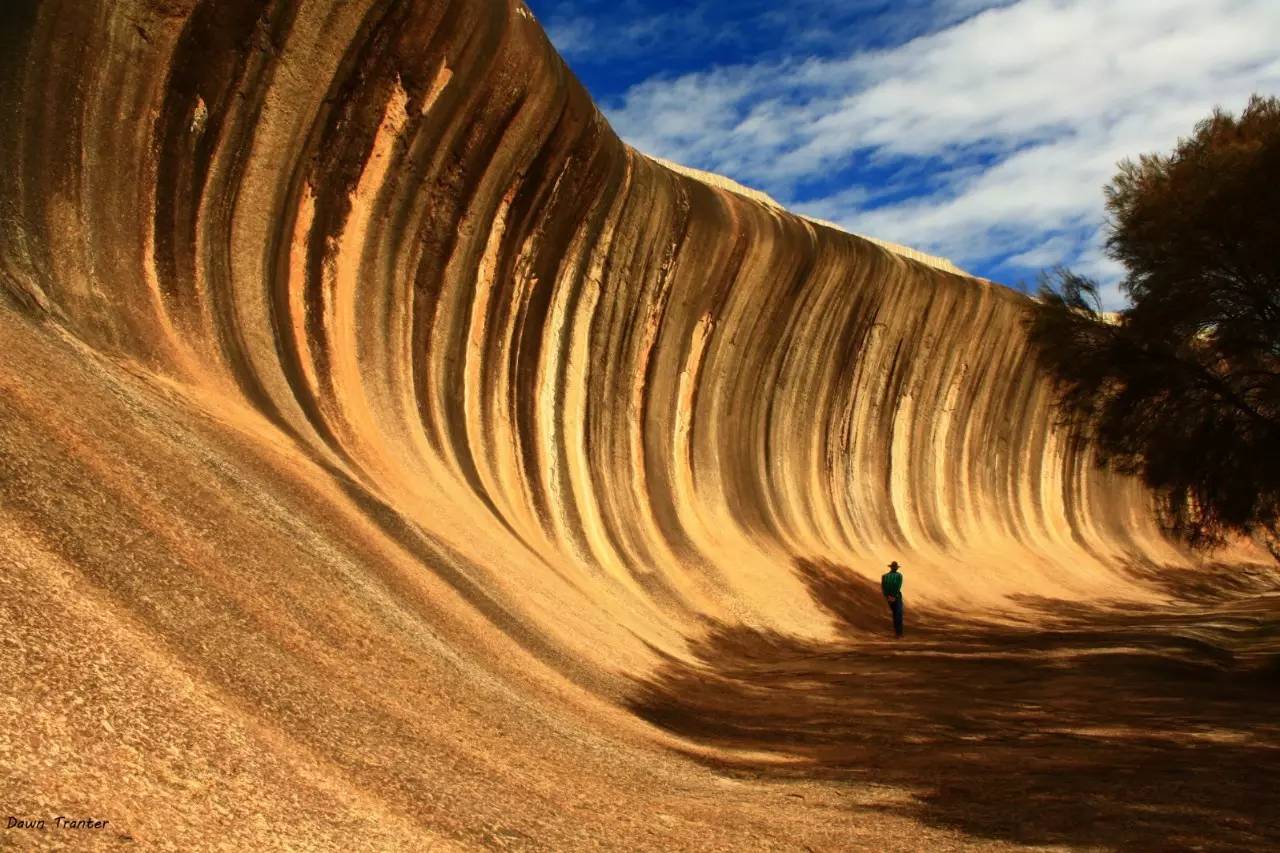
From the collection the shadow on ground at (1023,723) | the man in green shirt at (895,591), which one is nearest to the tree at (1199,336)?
the shadow on ground at (1023,723)

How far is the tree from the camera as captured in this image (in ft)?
40.2

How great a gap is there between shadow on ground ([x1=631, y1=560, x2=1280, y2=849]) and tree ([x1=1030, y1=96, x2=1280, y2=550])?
90.2 inches

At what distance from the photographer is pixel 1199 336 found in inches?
531

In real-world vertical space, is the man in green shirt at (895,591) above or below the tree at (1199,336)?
below

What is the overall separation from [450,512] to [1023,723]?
5.64m

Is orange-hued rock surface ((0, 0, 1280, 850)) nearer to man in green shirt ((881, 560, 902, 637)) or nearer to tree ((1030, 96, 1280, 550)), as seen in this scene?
man in green shirt ((881, 560, 902, 637))

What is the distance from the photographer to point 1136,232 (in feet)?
45.3

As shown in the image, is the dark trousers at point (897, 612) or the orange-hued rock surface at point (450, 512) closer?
the orange-hued rock surface at point (450, 512)

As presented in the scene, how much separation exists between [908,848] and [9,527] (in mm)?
4420

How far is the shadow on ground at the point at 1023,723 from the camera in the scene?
5812 millimetres

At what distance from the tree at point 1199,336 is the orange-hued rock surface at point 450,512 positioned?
2405 mm

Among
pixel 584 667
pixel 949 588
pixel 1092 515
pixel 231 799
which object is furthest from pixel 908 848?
pixel 1092 515

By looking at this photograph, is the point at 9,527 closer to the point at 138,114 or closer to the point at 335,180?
the point at 138,114

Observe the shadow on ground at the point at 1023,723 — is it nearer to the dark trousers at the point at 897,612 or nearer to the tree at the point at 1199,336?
the dark trousers at the point at 897,612
